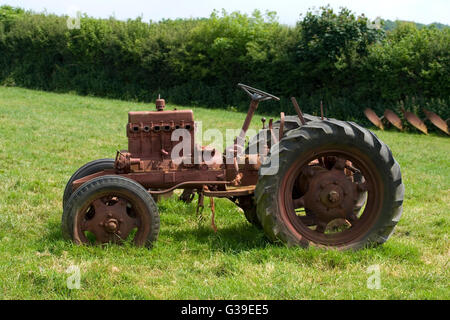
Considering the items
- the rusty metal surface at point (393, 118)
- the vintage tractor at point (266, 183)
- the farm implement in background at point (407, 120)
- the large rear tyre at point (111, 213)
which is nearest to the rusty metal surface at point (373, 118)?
the farm implement in background at point (407, 120)

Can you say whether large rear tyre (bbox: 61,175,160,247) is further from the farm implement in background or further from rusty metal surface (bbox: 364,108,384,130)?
rusty metal surface (bbox: 364,108,384,130)

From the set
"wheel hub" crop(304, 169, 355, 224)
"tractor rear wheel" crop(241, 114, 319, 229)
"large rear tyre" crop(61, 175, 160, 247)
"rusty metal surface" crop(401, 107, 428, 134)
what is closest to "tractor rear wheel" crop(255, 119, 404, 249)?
"wheel hub" crop(304, 169, 355, 224)

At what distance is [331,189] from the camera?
4797 millimetres

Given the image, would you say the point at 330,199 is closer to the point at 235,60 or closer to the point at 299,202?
the point at 299,202

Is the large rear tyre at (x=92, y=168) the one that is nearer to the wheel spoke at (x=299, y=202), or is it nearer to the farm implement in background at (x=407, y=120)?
the wheel spoke at (x=299, y=202)

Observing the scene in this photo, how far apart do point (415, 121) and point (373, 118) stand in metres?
1.35

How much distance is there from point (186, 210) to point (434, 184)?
163 inches

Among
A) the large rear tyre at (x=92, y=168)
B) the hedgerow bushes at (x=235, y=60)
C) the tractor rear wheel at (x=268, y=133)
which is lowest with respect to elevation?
the large rear tyre at (x=92, y=168)

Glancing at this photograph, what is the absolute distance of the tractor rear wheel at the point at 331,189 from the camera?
4598 millimetres

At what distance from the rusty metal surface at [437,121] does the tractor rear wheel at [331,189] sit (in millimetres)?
11506

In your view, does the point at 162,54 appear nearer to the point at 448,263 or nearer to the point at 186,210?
the point at 186,210

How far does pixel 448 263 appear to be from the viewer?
4648 mm

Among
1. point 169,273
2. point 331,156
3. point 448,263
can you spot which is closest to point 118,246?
point 169,273
